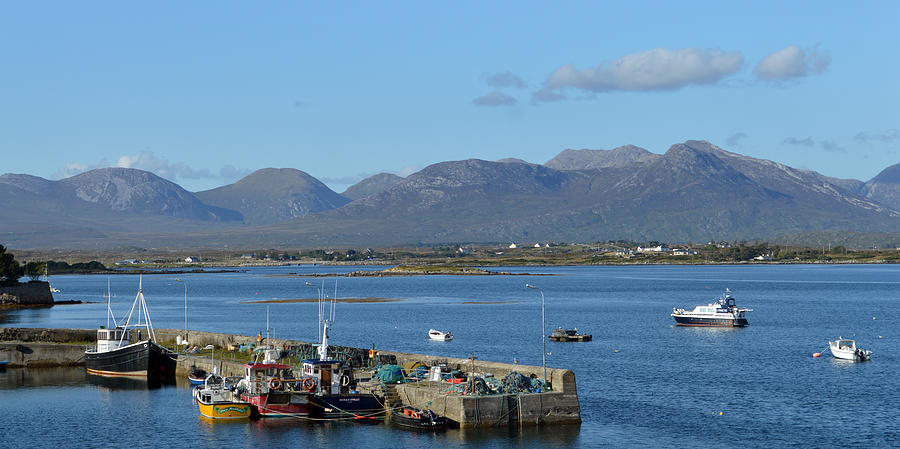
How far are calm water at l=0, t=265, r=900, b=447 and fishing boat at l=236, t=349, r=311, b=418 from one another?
2.71 feet

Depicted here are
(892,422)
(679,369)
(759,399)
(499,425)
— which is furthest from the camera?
(679,369)

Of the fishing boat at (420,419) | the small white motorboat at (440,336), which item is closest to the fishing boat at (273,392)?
the fishing boat at (420,419)

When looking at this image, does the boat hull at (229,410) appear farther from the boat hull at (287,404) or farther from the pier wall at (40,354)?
the pier wall at (40,354)

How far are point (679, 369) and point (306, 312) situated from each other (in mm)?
72730

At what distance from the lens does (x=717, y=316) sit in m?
118

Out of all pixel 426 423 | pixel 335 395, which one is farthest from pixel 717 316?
pixel 426 423

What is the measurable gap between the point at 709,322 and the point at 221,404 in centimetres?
7261

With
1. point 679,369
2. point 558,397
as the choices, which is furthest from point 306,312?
point 558,397

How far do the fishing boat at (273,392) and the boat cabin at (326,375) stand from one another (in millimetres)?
869

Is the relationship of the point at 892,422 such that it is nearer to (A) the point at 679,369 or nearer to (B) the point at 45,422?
(A) the point at 679,369

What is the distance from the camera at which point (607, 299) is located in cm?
16950

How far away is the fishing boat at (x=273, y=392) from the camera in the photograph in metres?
56.8

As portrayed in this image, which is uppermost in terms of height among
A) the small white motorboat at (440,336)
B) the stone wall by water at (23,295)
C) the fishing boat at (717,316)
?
the stone wall by water at (23,295)

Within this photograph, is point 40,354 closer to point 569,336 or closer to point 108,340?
point 108,340
